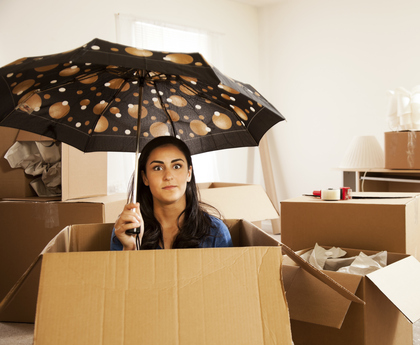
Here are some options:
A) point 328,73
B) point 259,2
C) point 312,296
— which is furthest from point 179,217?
point 259,2

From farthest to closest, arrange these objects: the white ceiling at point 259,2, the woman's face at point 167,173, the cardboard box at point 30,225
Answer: the white ceiling at point 259,2, the cardboard box at point 30,225, the woman's face at point 167,173

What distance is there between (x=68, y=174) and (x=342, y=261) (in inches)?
57.8

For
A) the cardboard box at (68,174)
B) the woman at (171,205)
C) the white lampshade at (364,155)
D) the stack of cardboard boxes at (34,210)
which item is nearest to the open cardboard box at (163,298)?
the woman at (171,205)

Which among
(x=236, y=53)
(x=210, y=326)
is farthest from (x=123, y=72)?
(x=236, y=53)

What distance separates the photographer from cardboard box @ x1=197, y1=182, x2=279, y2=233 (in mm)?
2459

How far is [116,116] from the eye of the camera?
1.60 meters

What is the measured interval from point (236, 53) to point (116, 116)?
3866 millimetres

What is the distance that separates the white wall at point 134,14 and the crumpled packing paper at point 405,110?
7.45 feet

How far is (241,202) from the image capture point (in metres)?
2.52

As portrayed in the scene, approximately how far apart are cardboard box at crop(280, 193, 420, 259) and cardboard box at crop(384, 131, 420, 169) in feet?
3.83

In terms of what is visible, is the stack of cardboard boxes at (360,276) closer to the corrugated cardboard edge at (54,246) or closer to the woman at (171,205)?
the woman at (171,205)

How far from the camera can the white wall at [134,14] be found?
3561 millimetres

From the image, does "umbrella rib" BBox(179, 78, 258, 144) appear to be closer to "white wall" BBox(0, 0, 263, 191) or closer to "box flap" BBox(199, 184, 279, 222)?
"box flap" BBox(199, 184, 279, 222)

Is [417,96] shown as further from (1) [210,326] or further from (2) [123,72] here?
(1) [210,326]
